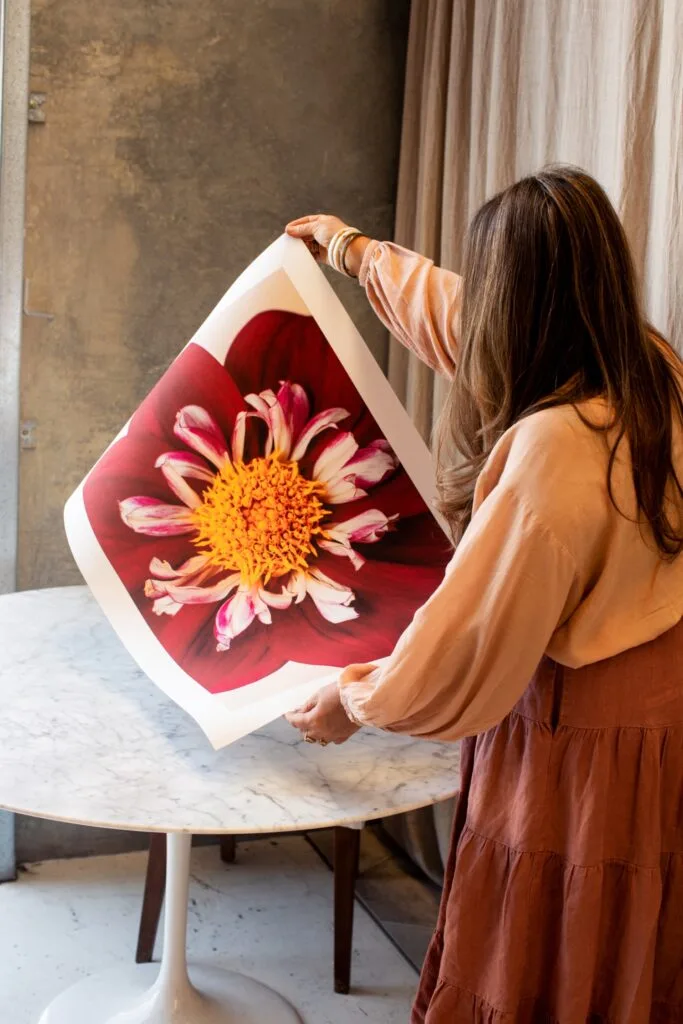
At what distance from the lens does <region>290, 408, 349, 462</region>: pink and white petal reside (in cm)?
173

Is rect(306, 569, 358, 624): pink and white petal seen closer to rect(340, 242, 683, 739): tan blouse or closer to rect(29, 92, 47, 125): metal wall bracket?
rect(340, 242, 683, 739): tan blouse

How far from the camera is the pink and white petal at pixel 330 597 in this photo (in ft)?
5.30

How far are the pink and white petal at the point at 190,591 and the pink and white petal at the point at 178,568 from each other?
11 millimetres

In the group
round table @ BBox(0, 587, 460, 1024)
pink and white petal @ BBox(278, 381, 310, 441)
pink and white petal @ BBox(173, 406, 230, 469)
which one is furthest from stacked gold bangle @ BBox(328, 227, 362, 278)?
round table @ BBox(0, 587, 460, 1024)

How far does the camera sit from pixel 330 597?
1.63 meters

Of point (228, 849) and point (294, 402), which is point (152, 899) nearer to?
point (228, 849)

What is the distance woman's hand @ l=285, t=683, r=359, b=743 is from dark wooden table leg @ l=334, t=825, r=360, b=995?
817 millimetres

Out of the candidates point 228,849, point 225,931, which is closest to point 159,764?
point 225,931

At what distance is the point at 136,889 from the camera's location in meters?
→ 2.48

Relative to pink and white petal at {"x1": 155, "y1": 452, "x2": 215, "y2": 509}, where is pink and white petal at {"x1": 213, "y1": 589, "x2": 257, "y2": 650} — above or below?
below

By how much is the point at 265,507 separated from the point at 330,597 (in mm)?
177

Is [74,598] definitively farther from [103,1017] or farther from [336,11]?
[336,11]

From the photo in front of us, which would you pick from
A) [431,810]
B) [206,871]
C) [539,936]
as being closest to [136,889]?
[206,871]

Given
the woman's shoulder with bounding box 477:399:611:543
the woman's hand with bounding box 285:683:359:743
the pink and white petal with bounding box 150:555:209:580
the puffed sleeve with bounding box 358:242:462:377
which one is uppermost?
the puffed sleeve with bounding box 358:242:462:377
